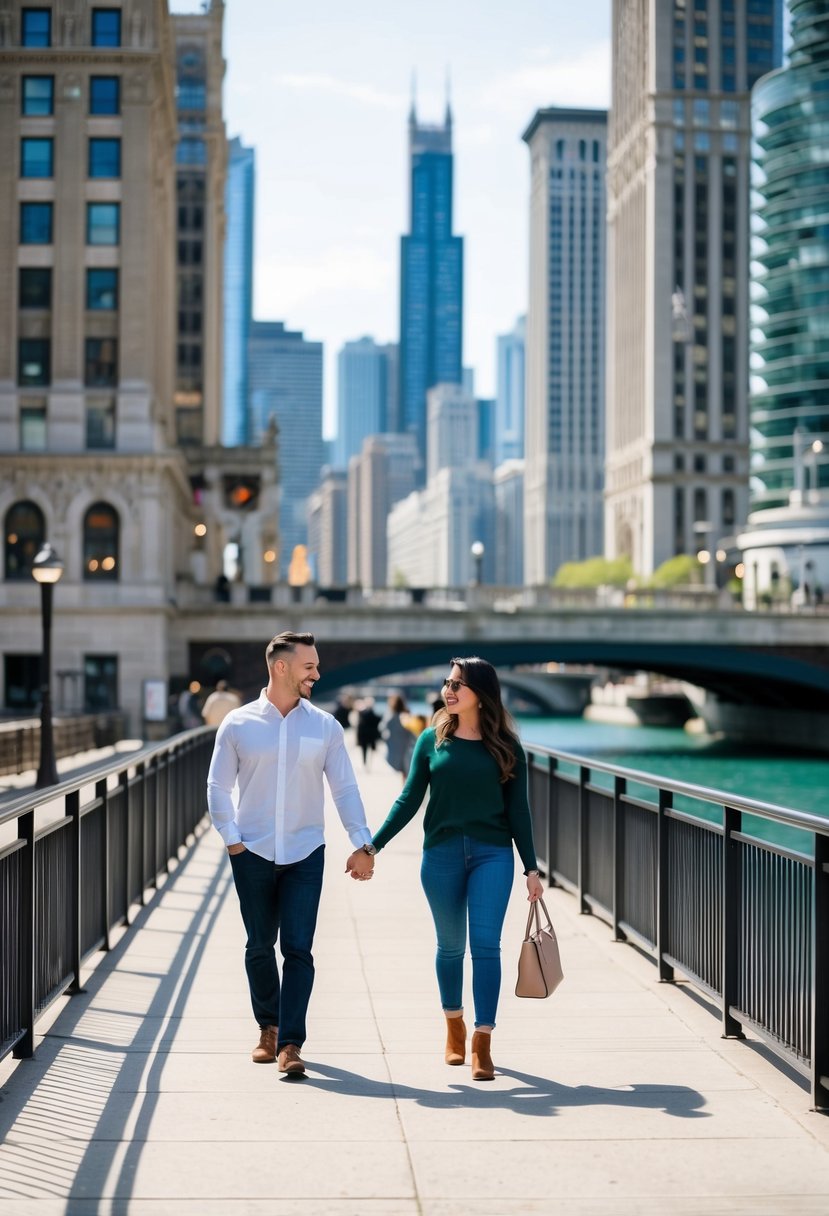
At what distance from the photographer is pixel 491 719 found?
776cm

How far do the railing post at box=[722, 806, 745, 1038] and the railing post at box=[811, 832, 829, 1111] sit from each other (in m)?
1.45

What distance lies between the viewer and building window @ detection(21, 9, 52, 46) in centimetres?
5917

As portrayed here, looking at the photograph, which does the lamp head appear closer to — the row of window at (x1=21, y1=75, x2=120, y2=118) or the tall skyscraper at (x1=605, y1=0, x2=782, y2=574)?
the row of window at (x1=21, y1=75, x2=120, y2=118)

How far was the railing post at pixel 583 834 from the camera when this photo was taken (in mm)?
13312

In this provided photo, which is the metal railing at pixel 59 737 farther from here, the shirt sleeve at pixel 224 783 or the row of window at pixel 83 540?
the shirt sleeve at pixel 224 783

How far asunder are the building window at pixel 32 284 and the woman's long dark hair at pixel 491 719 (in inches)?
2154

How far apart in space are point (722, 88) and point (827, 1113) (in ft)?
539

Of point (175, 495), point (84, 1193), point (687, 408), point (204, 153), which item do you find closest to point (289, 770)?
point (84, 1193)

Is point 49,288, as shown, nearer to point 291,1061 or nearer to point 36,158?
point 36,158

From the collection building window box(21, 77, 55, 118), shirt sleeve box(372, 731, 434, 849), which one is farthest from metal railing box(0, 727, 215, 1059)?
building window box(21, 77, 55, 118)

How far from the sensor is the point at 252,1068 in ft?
25.7

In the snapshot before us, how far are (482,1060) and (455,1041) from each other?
1.21 feet

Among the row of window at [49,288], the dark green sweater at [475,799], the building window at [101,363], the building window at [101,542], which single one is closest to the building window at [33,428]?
the building window at [101,363]

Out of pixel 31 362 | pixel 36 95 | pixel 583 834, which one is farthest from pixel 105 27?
pixel 583 834
